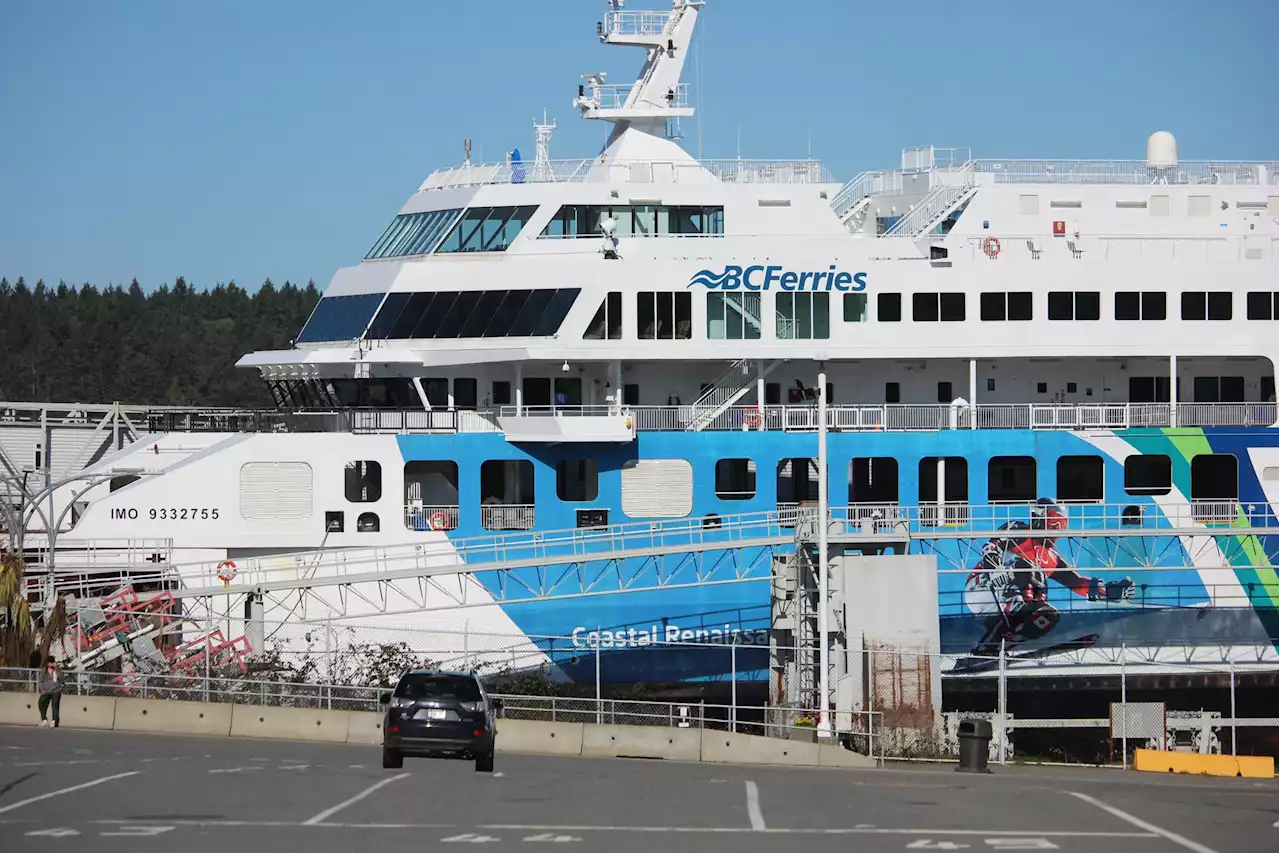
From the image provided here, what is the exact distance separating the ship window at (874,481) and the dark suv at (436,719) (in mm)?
15198

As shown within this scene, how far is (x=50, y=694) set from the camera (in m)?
29.2

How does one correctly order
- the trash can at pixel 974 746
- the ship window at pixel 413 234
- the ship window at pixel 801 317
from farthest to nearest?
the ship window at pixel 413 234 < the ship window at pixel 801 317 < the trash can at pixel 974 746

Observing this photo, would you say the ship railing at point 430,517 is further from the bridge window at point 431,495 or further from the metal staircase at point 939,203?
the metal staircase at point 939,203

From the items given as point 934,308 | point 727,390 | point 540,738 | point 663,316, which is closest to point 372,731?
point 540,738

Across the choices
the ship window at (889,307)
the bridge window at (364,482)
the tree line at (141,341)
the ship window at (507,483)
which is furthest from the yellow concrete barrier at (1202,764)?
the tree line at (141,341)

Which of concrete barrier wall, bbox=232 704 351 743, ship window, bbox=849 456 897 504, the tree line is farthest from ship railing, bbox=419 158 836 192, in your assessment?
the tree line

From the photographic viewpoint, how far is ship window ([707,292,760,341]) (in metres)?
38.6

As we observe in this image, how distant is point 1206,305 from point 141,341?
109m

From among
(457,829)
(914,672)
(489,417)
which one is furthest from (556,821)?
(489,417)

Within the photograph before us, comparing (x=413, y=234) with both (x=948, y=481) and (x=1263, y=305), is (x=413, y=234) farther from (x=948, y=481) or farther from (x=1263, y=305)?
(x=1263, y=305)

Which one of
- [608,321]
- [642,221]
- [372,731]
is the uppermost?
[642,221]

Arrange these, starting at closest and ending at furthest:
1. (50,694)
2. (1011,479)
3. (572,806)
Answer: (572,806) → (50,694) → (1011,479)

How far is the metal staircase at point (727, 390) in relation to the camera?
38.3m

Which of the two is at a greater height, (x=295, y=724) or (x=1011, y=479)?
(x=1011, y=479)
